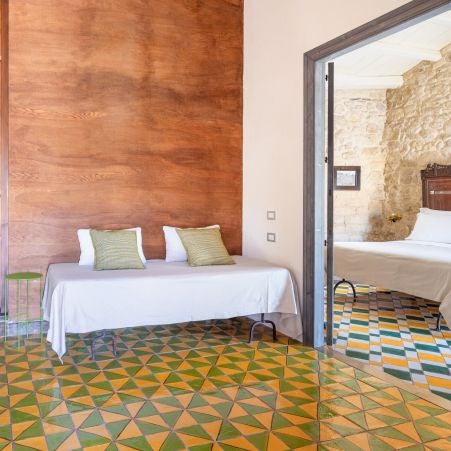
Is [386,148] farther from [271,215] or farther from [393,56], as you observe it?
[271,215]

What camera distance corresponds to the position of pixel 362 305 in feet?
18.4

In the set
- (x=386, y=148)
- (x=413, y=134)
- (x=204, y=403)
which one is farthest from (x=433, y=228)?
(x=204, y=403)

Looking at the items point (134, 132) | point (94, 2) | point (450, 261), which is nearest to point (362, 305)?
point (450, 261)

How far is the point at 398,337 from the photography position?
431cm

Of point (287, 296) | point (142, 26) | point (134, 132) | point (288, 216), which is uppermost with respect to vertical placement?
point (142, 26)

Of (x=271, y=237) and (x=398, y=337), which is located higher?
(x=271, y=237)

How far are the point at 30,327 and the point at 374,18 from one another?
3822mm

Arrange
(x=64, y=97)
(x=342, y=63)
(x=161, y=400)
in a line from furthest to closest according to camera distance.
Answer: (x=342, y=63) → (x=64, y=97) → (x=161, y=400)

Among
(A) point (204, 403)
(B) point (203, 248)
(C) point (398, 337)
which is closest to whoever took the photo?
(A) point (204, 403)

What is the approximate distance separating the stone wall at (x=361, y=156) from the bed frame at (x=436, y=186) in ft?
2.61

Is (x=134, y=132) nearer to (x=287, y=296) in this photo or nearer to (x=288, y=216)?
(x=288, y=216)

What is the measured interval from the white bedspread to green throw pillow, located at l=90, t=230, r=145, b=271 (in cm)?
13

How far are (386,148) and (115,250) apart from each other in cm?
559

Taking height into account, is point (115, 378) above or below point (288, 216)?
below
